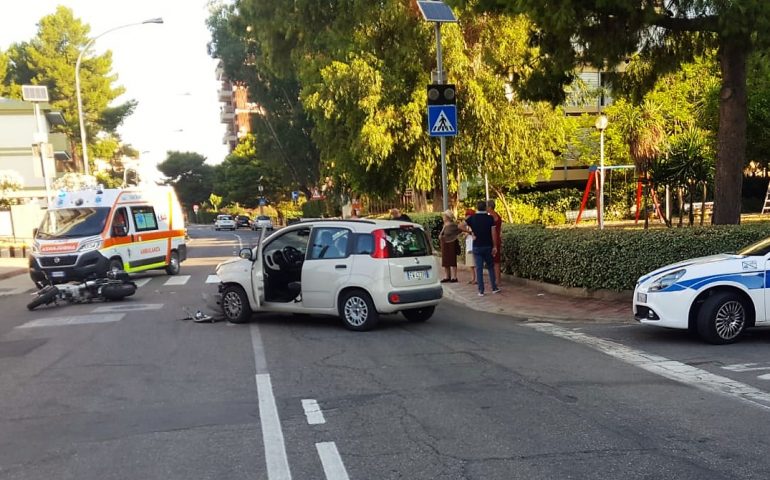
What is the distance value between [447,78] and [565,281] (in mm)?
9910

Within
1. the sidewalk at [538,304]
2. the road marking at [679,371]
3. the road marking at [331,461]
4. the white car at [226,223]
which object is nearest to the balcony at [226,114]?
the white car at [226,223]

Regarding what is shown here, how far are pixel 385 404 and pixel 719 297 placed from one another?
179 inches

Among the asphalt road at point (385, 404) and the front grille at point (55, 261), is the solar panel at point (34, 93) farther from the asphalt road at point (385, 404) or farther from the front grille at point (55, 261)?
the asphalt road at point (385, 404)

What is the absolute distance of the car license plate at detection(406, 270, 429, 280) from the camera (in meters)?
9.41

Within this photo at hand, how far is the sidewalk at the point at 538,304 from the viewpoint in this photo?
1023cm

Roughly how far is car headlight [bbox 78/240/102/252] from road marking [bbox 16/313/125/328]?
3.77m

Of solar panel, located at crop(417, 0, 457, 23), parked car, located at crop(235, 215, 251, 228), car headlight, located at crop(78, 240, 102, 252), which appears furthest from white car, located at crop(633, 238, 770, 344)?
parked car, located at crop(235, 215, 251, 228)

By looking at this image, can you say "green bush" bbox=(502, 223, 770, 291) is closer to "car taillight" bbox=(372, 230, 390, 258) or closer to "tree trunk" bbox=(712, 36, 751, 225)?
"tree trunk" bbox=(712, 36, 751, 225)

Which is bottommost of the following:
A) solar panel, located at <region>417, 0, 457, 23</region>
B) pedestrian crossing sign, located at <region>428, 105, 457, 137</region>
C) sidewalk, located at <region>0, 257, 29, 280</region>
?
sidewalk, located at <region>0, 257, 29, 280</region>

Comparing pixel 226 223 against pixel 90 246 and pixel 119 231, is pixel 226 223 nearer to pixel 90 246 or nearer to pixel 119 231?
pixel 119 231

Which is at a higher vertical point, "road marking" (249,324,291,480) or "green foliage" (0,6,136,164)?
"green foliage" (0,6,136,164)

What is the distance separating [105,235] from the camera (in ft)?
51.4

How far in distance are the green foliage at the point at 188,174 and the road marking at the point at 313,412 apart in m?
93.7

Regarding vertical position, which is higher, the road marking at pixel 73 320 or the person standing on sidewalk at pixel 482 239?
the person standing on sidewalk at pixel 482 239
